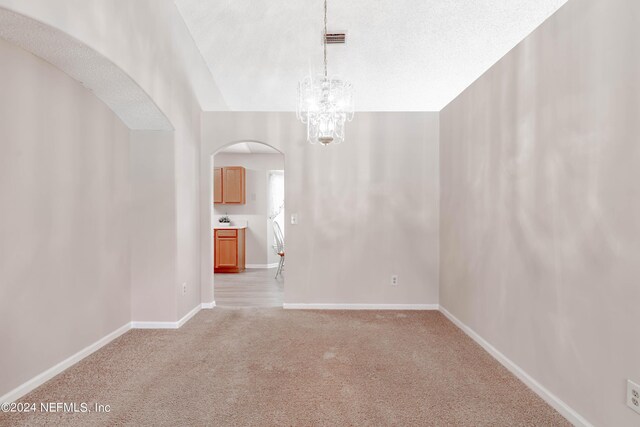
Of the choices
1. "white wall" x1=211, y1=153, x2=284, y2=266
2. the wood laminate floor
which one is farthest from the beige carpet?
"white wall" x1=211, y1=153, x2=284, y2=266

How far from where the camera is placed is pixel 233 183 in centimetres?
753

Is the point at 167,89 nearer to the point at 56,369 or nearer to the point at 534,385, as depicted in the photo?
the point at 56,369

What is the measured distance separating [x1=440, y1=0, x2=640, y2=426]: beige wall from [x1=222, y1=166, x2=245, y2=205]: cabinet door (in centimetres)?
530

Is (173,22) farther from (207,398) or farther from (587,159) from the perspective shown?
(587,159)

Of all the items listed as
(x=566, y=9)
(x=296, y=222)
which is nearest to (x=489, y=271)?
(x=566, y=9)

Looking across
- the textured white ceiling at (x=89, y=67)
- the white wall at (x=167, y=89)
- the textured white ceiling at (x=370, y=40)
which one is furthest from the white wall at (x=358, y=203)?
the textured white ceiling at (x=89, y=67)

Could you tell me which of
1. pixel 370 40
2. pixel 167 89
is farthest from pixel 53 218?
pixel 370 40

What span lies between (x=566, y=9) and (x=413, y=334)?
276 cm

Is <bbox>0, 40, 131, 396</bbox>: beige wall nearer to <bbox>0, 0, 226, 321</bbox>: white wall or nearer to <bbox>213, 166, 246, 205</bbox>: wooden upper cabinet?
<bbox>0, 0, 226, 321</bbox>: white wall

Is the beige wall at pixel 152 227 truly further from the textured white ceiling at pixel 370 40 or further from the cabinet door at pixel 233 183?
the cabinet door at pixel 233 183

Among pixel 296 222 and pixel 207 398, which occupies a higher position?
pixel 296 222

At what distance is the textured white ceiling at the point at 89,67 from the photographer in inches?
79.3

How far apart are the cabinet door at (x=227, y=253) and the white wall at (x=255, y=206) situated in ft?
2.69

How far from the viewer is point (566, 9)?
6.70 feet
